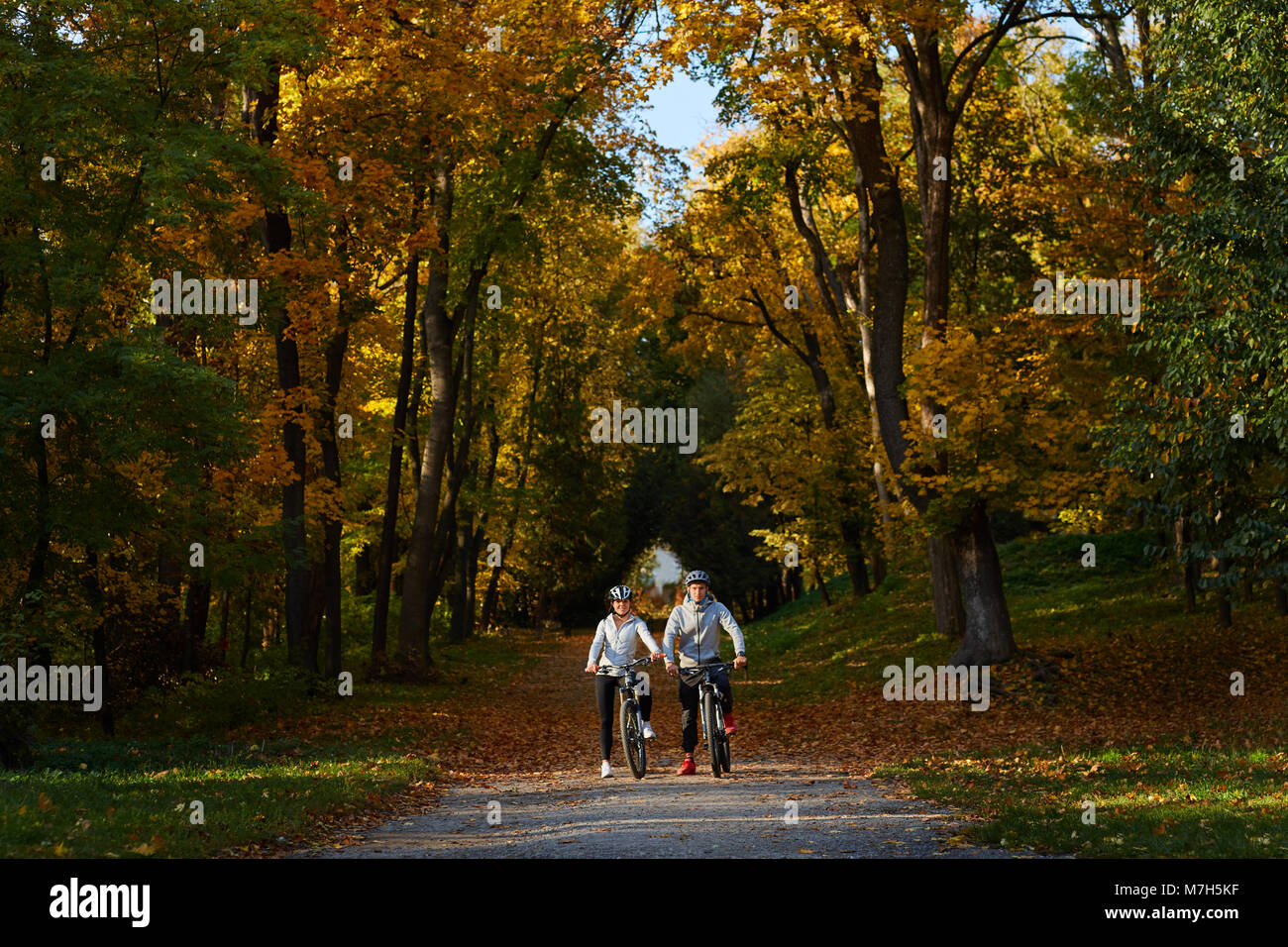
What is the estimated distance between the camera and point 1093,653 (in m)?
23.6

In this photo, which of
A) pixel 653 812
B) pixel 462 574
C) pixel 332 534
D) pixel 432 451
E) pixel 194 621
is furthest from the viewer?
pixel 462 574

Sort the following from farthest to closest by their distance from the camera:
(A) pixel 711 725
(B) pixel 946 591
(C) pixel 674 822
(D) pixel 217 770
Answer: (B) pixel 946 591, (A) pixel 711 725, (D) pixel 217 770, (C) pixel 674 822

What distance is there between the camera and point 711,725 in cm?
1392

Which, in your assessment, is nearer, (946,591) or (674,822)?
(674,822)

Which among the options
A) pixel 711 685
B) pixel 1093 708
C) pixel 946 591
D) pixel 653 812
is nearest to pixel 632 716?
pixel 711 685

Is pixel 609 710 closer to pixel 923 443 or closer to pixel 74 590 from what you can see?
pixel 74 590

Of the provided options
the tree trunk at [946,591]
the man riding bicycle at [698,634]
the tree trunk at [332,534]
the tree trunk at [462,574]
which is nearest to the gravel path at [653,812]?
the man riding bicycle at [698,634]

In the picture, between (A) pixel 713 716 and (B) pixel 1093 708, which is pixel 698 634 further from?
(B) pixel 1093 708

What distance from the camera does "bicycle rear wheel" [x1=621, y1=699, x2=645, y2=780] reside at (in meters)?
14.0

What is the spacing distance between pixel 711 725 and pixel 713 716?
14 centimetres

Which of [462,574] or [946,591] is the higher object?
[462,574]

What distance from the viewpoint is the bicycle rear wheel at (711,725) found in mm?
13727

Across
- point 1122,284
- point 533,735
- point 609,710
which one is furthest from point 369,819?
point 1122,284

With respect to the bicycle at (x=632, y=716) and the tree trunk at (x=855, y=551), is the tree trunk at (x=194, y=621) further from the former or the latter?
the tree trunk at (x=855, y=551)
